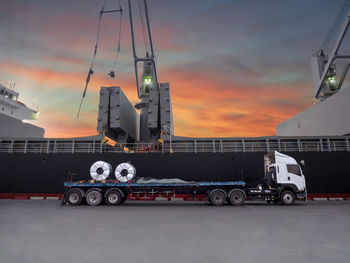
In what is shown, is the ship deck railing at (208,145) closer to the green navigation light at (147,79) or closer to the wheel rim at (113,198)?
the wheel rim at (113,198)

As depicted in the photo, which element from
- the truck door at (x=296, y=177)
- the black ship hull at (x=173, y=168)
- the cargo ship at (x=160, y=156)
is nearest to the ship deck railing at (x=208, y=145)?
the cargo ship at (x=160, y=156)

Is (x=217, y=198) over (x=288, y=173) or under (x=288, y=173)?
under

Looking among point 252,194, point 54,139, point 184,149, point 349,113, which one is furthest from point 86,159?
point 349,113

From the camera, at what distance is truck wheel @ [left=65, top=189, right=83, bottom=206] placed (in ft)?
49.9

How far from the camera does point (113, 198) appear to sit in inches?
605

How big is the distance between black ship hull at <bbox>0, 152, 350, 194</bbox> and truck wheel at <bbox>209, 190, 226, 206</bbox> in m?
3.96

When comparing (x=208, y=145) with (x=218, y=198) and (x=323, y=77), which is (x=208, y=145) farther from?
(x=323, y=77)

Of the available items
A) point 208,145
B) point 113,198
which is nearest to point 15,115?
point 113,198

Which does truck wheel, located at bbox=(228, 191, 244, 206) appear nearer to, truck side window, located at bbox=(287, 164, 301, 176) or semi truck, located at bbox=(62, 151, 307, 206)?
semi truck, located at bbox=(62, 151, 307, 206)

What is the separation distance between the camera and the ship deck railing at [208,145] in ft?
69.7

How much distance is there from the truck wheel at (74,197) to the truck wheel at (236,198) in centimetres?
983

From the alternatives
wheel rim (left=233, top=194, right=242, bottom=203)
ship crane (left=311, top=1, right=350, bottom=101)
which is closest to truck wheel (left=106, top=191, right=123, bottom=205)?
wheel rim (left=233, top=194, right=242, bottom=203)

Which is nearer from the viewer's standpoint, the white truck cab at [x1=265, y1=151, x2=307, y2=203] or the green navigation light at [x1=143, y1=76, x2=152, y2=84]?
the white truck cab at [x1=265, y1=151, x2=307, y2=203]

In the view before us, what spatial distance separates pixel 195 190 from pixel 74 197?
8.03m
